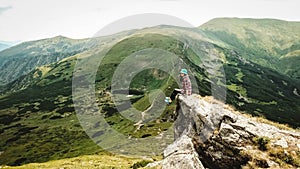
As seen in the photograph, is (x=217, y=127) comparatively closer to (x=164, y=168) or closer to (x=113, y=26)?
(x=164, y=168)

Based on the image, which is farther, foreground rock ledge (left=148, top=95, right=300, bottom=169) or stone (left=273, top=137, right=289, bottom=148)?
stone (left=273, top=137, right=289, bottom=148)

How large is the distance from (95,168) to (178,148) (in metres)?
12.2

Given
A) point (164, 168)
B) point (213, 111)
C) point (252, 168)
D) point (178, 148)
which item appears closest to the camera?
point (252, 168)

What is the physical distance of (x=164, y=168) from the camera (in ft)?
79.0

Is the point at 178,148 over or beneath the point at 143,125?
over

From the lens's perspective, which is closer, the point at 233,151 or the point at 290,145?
the point at 290,145

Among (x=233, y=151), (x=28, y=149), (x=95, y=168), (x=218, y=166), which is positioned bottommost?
(x=28, y=149)

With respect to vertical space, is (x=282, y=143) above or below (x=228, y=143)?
above

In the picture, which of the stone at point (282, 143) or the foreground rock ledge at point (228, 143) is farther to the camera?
the stone at point (282, 143)

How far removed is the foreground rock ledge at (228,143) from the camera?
73.4ft

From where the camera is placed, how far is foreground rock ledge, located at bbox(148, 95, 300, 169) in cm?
2238

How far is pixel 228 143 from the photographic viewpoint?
24938mm

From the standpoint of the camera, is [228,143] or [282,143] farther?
[228,143]

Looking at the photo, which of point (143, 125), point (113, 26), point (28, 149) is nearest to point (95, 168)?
point (113, 26)
